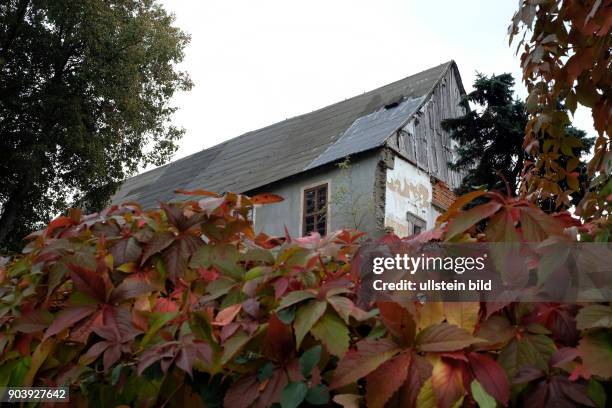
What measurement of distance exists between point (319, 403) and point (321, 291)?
0.70 feet

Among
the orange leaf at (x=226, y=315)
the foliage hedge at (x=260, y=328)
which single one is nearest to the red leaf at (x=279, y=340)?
the foliage hedge at (x=260, y=328)

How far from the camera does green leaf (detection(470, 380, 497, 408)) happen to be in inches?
42.8

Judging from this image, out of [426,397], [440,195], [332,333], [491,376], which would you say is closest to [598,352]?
[491,376]

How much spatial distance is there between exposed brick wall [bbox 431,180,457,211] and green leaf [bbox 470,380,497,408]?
1654cm

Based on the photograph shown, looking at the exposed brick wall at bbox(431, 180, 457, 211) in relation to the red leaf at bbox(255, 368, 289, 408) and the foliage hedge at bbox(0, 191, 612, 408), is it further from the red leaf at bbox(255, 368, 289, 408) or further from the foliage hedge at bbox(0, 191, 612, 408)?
the red leaf at bbox(255, 368, 289, 408)

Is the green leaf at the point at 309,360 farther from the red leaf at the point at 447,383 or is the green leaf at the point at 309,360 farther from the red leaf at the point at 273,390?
the red leaf at the point at 447,383

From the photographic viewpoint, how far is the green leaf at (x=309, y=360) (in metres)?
1.24

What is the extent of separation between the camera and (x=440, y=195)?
17.9 meters

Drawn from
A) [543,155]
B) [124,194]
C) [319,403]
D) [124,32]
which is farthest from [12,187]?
[319,403]

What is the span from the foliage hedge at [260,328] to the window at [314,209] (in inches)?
551

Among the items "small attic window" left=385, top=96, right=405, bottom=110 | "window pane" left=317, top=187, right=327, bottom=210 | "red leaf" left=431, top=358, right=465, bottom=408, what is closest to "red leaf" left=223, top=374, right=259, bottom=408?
"red leaf" left=431, top=358, right=465, bottom=408

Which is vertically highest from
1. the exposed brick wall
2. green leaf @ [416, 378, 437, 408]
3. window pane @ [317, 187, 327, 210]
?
the exposed brick wall

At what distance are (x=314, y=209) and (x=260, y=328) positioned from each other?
48.7 ft

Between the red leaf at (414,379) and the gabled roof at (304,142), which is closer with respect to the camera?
the red leaf at (414,379)
